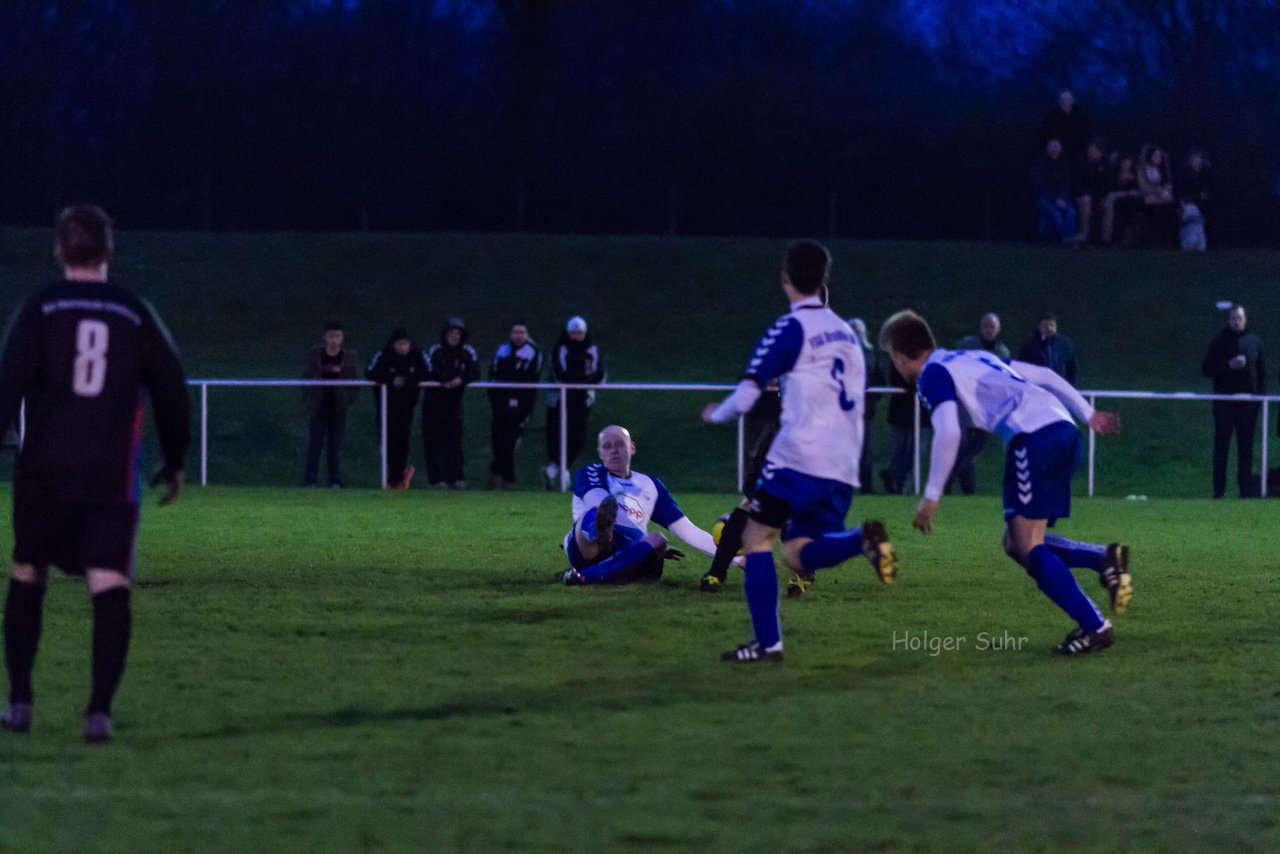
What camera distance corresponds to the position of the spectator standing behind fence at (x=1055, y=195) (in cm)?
2902

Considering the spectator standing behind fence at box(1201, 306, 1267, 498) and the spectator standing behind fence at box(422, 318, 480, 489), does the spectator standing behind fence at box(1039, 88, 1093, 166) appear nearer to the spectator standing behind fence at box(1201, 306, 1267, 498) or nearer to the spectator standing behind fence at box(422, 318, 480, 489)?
the spectator standing behind fence at box(1201, 306, 1267, 498)

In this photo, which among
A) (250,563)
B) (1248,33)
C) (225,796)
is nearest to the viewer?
(225,796)

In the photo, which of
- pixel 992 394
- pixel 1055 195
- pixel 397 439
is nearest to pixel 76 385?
pixel 992 394

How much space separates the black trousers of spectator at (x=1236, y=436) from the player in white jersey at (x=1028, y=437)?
11.4 m

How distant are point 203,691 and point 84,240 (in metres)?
1.82

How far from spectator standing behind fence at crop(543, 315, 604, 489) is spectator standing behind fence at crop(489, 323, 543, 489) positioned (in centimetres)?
30

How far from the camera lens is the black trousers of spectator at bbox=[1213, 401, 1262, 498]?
61.1 ft

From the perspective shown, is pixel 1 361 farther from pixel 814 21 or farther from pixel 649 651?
Answer: pixel 814 21

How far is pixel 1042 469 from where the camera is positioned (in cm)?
779

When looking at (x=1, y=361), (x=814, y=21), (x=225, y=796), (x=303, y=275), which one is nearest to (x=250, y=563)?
(x=1, y=361)

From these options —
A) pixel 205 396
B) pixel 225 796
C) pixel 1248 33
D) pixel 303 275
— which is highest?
pixel 1248 33

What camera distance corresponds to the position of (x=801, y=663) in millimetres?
7566

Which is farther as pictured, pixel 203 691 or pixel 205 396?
pixel 205 396
